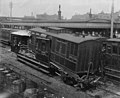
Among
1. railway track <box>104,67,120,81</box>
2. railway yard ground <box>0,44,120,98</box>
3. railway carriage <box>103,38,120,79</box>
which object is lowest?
railway yard ground <box>0,44,120,98</box>

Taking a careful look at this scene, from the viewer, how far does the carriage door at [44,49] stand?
47.6 ft

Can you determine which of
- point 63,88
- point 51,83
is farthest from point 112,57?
point 51,83

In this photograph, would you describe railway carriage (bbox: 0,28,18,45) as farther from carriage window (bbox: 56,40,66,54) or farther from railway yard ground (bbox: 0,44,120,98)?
carriage window (bbox: 56,40,66,54)

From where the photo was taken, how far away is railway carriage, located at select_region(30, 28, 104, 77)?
456 inches

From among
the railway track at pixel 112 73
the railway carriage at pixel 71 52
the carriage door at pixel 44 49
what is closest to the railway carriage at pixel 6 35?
the carriage door at pixel 44 49

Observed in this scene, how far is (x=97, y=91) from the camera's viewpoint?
11.9m

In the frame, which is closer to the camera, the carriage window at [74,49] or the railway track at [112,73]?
the carriage window at [74,49]

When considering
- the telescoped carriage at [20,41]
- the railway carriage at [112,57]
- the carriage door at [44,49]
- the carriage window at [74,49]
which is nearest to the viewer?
the carriage window at [74,49]

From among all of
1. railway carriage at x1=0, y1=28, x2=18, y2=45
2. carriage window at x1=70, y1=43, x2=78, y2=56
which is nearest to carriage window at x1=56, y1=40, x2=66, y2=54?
carriage window at x1=70, y1=43, x2=78, y2=56

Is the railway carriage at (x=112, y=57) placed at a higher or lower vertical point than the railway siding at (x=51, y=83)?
higher

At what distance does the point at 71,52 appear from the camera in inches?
471

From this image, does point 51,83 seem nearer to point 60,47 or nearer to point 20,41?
point 60,47

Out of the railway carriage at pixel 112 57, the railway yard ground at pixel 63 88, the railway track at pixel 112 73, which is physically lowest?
the railway yard ground at pixel 63 88

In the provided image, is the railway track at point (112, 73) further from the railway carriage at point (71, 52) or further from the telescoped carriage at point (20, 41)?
the telescoped carriage at point (20, 41)
